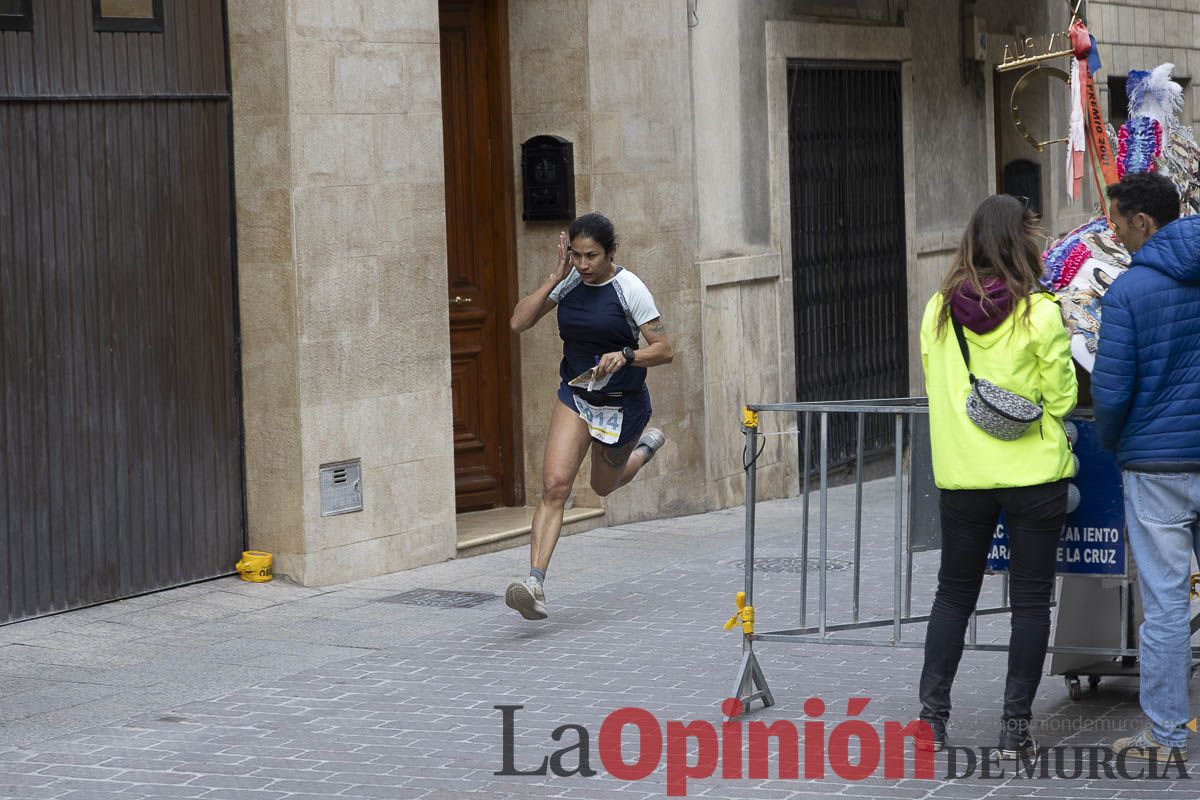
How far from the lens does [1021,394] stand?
6039 millimetres

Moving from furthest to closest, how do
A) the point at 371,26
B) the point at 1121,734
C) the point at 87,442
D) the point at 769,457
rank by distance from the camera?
the point at 769,457 < the point at 371,26 < the point at 87,442 < the point at 1121,734

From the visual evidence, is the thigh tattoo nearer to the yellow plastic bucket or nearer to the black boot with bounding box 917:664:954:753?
the yellow plastic bucket

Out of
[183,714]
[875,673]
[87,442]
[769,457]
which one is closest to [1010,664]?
[875,673]

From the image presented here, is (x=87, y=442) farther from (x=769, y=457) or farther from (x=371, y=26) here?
(x=769, y=457)

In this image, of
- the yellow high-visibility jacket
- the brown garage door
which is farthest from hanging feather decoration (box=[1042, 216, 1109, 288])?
the brown garage door

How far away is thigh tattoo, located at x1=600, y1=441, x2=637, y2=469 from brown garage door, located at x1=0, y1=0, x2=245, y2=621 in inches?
82.0

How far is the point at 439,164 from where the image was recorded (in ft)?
34.0

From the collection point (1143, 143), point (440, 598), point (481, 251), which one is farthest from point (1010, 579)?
point (481, 251)

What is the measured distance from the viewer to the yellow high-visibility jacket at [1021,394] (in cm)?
604

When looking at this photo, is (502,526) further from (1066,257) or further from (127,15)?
(1066,257)

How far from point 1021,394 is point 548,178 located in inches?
231

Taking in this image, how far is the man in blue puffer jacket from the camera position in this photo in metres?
5.98

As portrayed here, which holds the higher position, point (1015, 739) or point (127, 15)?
point (127, 15)

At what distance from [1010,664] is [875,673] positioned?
1410 mm
